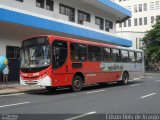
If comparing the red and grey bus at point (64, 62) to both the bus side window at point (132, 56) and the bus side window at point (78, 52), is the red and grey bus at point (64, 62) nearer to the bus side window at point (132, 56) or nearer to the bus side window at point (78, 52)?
the bus side window at point (78, 52)

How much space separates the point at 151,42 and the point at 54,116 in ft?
186

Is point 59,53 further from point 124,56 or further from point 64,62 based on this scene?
point 124,56

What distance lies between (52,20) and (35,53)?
Result: 27.2 feet

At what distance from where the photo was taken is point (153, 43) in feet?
211

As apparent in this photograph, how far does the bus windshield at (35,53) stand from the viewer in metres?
16.6

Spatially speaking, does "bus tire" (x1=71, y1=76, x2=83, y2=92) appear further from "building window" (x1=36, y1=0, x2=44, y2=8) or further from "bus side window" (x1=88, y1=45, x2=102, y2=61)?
"building window" (x1=36, y1=0, x2=44, y2=8)

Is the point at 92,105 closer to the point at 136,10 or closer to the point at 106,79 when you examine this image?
the point at 106,79

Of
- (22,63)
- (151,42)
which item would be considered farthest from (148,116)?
(151,42)

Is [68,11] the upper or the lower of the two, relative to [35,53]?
upper

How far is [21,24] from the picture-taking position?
70.0ft

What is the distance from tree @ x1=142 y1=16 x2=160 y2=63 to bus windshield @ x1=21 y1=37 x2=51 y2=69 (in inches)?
1865

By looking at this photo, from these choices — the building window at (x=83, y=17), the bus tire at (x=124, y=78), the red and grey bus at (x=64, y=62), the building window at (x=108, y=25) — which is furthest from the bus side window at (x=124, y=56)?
the building window at (x=108, y=25)

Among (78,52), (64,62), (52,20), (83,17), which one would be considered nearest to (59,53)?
(64,62)

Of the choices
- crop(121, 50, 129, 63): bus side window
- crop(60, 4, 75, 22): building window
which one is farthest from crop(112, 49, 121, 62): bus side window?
crop(60, 4, 75, 22): building window
